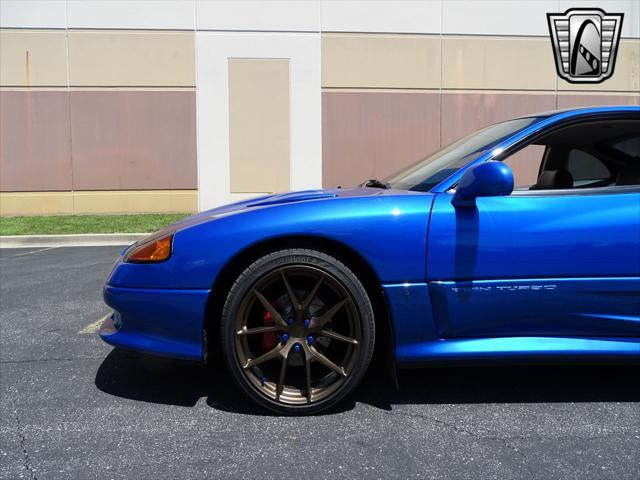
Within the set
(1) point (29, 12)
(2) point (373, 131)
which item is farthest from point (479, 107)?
(1) point (29, 12)

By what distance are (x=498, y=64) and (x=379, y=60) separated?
9.51 ft

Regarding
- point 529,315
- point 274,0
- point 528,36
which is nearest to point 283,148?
point 274,0

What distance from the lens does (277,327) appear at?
8.77 feet

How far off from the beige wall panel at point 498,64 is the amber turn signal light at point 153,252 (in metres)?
12.0

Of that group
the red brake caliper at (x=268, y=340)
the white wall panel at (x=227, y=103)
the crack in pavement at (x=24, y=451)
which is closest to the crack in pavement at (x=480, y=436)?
the red brake caliper at (x=268, y=340)

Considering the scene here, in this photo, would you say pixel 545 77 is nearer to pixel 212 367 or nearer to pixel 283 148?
pixel 283 148

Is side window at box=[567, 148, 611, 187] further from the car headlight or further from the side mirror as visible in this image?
the car headlight

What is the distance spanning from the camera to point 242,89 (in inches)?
518

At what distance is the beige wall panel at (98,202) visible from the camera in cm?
1322

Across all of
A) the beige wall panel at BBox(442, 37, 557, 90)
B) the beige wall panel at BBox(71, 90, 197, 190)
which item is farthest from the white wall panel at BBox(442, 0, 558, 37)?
the beige wall panel at BBox(71, 90, 197, 190)

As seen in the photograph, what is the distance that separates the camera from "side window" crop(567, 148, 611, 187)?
3378 mm

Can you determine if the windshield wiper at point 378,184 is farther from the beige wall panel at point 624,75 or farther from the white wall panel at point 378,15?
the beige wall panel at point 624,75

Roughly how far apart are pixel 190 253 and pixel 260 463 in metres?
0.99

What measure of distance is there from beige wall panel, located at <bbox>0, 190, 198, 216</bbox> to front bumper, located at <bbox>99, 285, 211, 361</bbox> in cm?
1101
